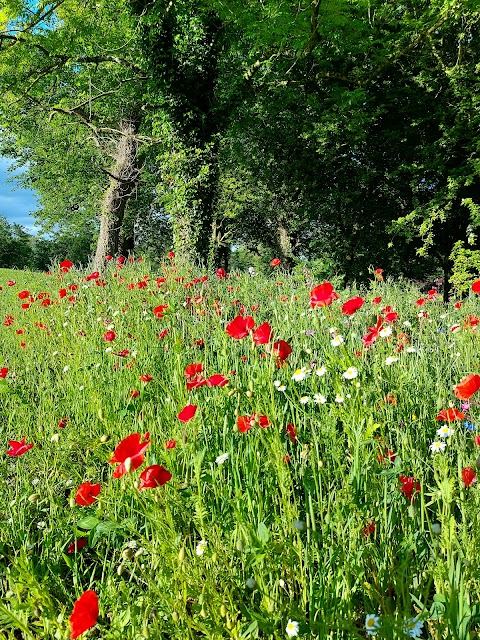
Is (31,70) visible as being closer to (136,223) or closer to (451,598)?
(136,223)

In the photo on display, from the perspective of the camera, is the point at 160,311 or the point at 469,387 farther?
the point at 160,311

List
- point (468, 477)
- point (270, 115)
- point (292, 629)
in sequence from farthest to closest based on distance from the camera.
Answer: point (270, 115) < point (468, 477) < point (292, 629)

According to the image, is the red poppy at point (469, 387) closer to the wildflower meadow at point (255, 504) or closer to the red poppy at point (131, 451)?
the wildflower meadow at point (255, 504)

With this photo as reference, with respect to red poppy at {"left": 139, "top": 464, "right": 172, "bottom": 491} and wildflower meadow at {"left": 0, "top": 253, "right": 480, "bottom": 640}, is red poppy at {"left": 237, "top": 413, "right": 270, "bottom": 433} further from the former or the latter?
red poppy at {"left": 139, "top": 464, "right": 172, "bottom": 491}

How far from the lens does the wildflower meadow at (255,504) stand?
112 centimetres

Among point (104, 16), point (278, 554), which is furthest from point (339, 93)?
point (278, 554)

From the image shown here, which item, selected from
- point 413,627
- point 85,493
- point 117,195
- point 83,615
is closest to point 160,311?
point 85,493

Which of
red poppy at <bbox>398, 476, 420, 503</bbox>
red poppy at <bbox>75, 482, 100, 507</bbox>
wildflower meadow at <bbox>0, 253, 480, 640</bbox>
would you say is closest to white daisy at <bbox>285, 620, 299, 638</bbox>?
wildflower meadow at <bbox>0, 253, 480, 640</bbox>

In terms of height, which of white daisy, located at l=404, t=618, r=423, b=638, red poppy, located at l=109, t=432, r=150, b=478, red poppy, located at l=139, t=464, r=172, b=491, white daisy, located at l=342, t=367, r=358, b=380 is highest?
white daisy, located at l=342, t=367, r=358, b=380

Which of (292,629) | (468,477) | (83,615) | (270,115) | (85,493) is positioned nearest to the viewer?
(83,615)

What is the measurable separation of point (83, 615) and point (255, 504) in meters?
0.69

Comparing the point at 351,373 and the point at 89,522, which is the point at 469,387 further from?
the point at 89,522

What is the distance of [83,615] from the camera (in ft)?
3.05

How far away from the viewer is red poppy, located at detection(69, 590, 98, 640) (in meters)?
0.92
